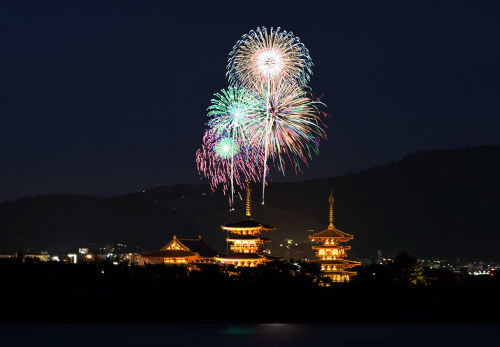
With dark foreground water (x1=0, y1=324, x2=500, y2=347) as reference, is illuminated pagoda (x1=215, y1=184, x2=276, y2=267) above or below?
above

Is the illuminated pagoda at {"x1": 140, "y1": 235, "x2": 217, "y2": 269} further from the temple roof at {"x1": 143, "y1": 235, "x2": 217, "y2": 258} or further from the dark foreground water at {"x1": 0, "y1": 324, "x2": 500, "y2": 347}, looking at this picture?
the dark foreground water at {"x1": 0, "y1": 324, "x2": 500, "y2": 347}

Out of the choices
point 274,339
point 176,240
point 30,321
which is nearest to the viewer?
point 274,339

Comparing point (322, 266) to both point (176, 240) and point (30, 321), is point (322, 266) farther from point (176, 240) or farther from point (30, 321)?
point (30, 321)

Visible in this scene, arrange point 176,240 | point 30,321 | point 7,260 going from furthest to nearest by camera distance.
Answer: point 176,240, point 7,260, point 30,321

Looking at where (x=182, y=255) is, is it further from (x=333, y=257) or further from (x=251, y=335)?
(x=251, y=335)

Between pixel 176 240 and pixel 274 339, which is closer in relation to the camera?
pixel 274 339

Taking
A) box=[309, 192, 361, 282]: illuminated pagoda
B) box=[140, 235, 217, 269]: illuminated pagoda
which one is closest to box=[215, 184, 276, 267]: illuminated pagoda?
box=[140, 235, 217, 269]: illuminated pagoda

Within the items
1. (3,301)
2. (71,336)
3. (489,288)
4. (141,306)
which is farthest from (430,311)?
(3,301)
